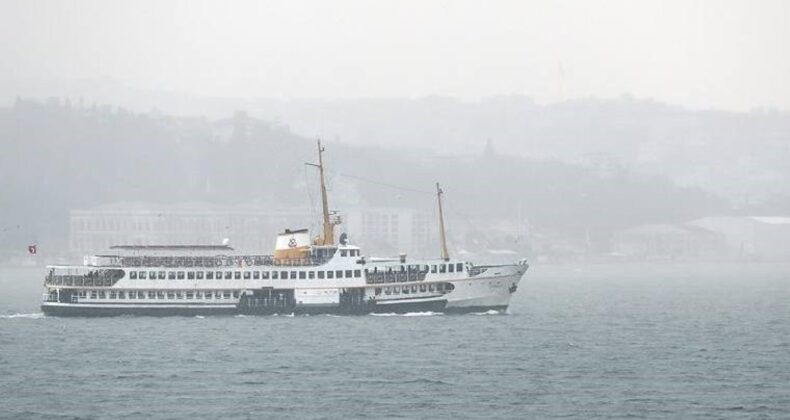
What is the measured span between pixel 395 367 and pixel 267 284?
29.0 m

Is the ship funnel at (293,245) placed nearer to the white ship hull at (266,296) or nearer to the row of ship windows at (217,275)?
the row of ship windows at (217,275)

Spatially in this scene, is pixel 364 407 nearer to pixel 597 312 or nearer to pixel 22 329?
pixel 22 329

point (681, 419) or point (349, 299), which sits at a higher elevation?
point (349, 299)

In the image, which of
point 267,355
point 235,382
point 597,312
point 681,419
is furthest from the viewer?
point 597,312

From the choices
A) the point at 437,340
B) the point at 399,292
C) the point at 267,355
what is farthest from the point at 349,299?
the point at 267,355

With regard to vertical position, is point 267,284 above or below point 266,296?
above

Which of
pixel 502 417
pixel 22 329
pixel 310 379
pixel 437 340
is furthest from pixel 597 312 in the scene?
pixel 502 417

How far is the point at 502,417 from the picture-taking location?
2766 inches

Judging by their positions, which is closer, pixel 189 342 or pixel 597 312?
pixel 189 342

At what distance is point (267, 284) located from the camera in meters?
113

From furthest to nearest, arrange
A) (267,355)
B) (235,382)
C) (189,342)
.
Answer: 1. (189,342)
2. (267,355)
3. (235,382)

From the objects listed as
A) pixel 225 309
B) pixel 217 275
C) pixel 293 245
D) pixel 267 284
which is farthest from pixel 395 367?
pixel 293 245

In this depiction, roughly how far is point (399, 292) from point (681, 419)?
45656 mm

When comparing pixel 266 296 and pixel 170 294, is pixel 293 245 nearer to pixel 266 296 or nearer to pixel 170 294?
pixel 266 296
